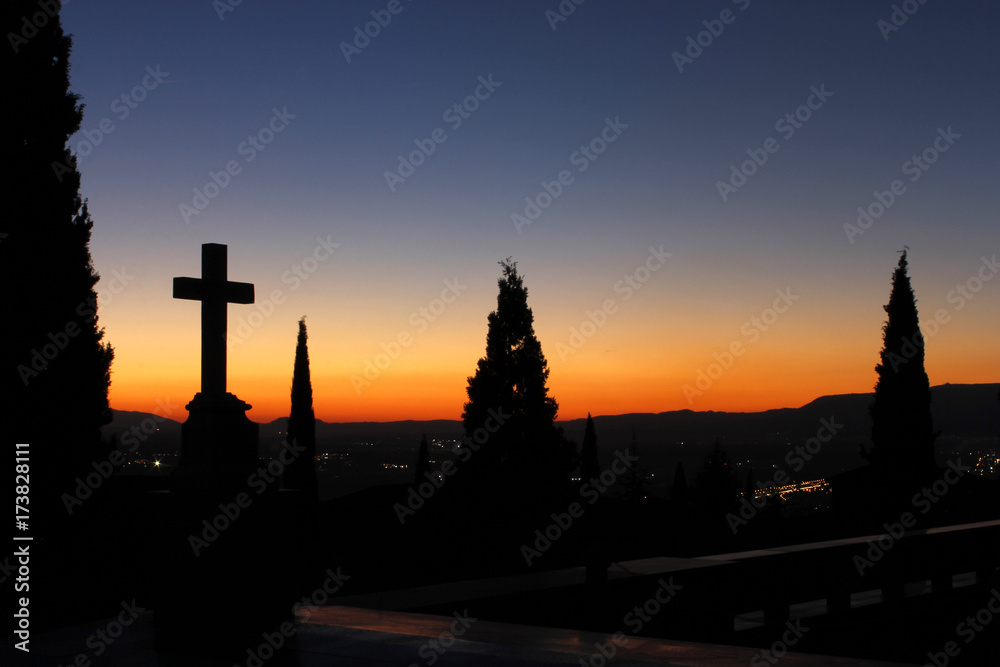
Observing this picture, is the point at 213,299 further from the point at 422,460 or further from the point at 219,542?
the point at 422,460

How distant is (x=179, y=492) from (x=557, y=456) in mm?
14597

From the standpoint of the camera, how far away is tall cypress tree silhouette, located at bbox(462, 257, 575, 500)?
19.5 metres

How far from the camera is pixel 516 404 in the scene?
65.9 ft

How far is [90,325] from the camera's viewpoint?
10289mm

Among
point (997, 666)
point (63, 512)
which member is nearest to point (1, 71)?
point (63, 512)

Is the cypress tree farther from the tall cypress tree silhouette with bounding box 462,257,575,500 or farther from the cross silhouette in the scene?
the tall cypress tree silhouette with bounding box 462,257,575,500

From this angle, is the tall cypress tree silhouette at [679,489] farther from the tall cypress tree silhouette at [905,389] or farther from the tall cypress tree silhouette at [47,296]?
the tall cypress tree silhouette at [47,296]

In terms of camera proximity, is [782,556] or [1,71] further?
[1,71]

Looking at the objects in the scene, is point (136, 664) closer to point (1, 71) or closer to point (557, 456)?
point (1, 71)

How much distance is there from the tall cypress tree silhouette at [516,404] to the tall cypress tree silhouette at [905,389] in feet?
38.4

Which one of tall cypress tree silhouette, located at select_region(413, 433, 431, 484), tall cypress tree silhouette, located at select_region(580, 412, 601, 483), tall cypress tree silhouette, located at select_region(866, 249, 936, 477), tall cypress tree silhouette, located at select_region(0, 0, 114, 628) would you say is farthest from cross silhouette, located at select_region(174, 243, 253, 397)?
tall cypress tree silhouette, located at select_region(413, 433, 431, 484)

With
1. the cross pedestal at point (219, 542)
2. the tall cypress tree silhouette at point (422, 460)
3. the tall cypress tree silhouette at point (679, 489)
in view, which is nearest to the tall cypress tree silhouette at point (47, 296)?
the cross pedestal at point (219, 542)

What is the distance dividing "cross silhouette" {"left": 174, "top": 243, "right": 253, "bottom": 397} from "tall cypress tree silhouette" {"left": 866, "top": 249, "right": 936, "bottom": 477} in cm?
2355

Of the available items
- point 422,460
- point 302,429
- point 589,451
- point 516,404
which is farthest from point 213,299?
point 422,460
